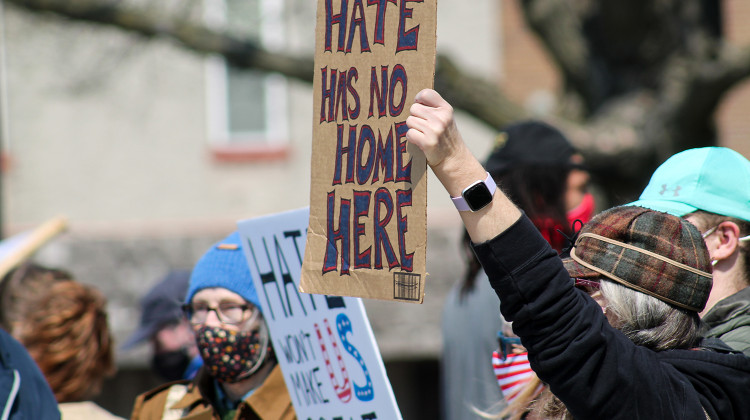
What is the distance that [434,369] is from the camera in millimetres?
8258

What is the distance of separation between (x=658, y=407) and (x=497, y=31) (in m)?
9.67

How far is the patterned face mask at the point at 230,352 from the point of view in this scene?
269 centimetres

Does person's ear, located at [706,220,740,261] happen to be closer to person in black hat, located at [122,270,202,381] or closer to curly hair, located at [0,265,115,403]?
curly hair, located at [0,265,115,403]

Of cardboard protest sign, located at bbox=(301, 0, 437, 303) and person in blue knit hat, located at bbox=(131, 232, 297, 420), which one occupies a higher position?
cardboard protest sign, located at bbox=(301, 0, 437, 303)

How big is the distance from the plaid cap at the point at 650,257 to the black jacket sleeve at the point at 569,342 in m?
0.17

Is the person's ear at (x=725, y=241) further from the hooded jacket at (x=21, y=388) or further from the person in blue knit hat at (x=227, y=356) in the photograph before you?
the hooded jacket at (x=21, y=388)

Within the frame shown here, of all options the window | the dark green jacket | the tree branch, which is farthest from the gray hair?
the window

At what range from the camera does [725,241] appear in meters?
2.22

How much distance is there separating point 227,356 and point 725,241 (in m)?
1.50

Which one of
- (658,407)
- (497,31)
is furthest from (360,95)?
(497,31)

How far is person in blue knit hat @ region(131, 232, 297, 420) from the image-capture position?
270 cm

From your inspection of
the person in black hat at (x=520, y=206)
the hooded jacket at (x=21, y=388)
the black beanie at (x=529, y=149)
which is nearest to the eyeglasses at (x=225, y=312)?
the hooded jacket at (x=21, y=388)

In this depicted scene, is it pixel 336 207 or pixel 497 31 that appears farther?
pixel 497 31

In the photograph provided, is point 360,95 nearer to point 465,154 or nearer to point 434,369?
point 465,154
